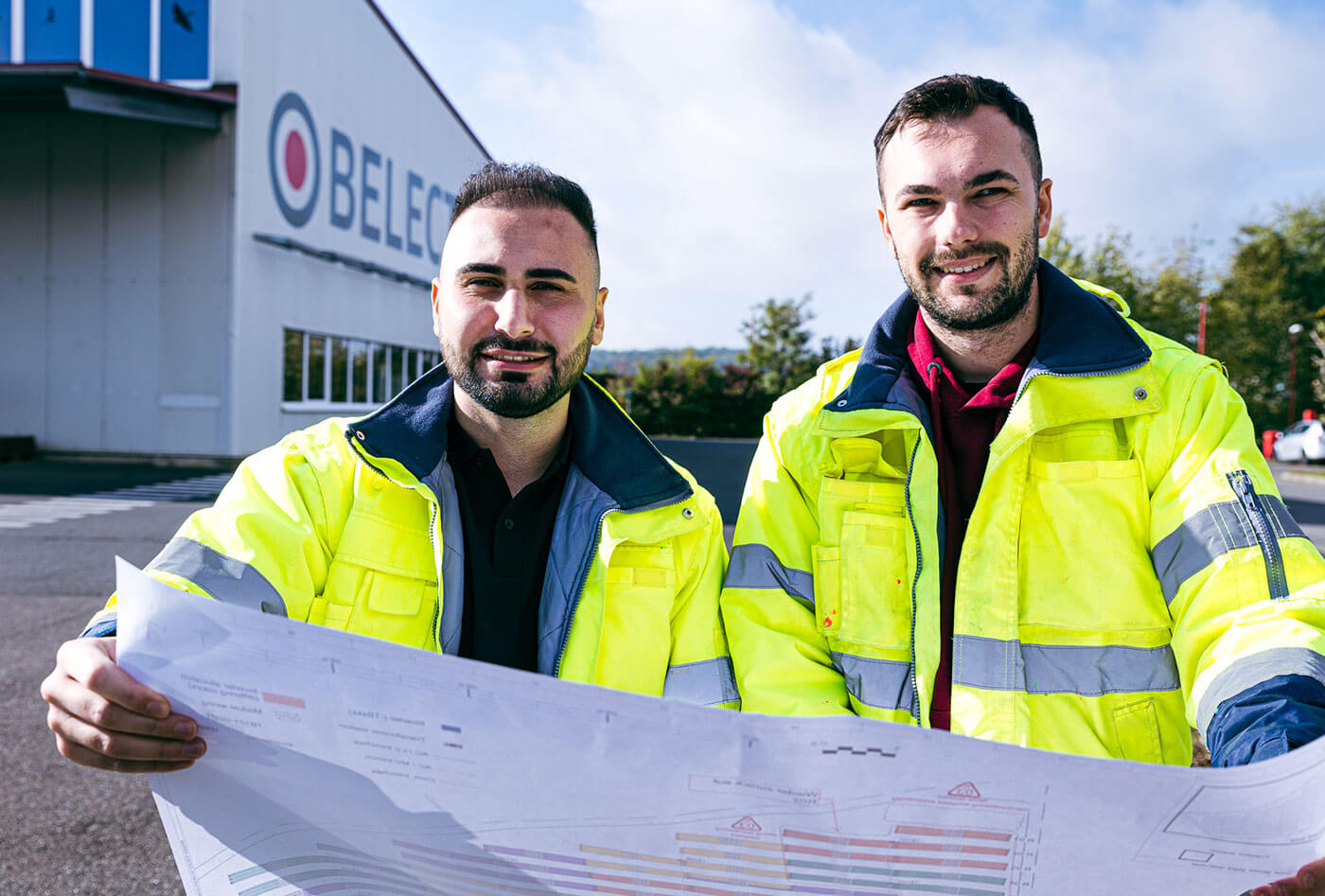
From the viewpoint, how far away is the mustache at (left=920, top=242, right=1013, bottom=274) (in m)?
1.92

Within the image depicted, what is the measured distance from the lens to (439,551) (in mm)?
1859

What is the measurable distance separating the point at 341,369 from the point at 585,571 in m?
19.5

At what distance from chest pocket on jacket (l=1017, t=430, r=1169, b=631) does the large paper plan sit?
2.08ft

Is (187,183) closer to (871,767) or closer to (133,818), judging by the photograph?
(133,818)

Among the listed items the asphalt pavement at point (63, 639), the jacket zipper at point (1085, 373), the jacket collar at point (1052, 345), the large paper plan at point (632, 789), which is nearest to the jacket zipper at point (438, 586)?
the large paper plan at point (632, 789)

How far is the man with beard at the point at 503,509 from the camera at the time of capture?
1.79 m

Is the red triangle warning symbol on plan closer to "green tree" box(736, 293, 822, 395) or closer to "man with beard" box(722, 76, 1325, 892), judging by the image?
"man with beard" box(722, 76, 1325, 892)

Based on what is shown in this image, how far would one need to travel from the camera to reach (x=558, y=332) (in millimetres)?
2023

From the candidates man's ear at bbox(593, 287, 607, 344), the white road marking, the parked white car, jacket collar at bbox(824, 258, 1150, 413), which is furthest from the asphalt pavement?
the parked white car

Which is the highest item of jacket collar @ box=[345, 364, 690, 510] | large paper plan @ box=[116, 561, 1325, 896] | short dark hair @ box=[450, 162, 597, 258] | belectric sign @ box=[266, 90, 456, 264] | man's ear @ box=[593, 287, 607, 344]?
belectric sign @ box=[266, 90, 456, 264]

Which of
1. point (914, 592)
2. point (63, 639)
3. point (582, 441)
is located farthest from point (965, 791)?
point (63, 639)

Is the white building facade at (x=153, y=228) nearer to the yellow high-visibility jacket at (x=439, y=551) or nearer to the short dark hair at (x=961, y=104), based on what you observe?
the yellow high-visibility jacket at (x=439, y=551)

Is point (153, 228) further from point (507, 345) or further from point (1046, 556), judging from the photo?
point (1046, 556)

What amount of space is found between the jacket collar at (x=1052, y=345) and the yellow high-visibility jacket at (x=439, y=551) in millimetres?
451
